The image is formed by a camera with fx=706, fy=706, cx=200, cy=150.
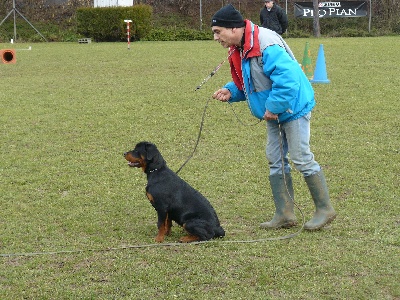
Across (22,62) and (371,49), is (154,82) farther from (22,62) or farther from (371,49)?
(371,49)

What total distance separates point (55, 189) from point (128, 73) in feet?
32.0

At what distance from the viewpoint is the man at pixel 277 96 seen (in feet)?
16.9

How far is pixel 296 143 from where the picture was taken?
5.37 metres

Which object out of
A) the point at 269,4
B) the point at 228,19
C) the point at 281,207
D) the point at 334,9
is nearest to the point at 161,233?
the point at 281,207

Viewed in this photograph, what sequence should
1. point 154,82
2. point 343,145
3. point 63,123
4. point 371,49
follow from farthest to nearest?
point 371,49 < point 154,82 < point 63,123 < point 343,145

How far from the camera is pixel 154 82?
577 inches

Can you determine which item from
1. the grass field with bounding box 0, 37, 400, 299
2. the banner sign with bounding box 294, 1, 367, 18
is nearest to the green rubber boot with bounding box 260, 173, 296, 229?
the grass field with bounding box 0, 37, 400, 299

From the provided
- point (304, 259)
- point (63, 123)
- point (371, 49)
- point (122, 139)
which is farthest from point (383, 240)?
point (371, 49)

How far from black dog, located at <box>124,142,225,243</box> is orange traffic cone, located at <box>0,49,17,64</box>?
48.7 ft

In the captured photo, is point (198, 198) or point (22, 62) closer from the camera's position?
point (198, 198)

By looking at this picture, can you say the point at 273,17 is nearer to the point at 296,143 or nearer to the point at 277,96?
the point at 296,143

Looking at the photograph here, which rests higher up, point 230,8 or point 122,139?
point 230,8

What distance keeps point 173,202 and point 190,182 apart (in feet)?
6.11

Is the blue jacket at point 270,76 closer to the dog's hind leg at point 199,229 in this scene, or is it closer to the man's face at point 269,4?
the dog's hind leg at point 199,229
